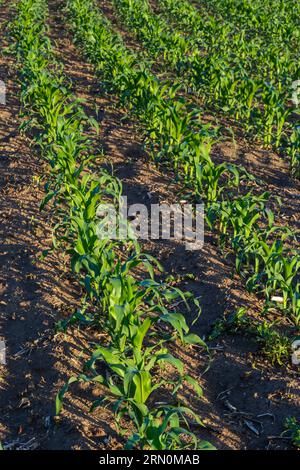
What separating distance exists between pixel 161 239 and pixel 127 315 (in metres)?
1.73

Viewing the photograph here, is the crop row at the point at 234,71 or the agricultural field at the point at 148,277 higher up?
the crop row at the point at 234,71

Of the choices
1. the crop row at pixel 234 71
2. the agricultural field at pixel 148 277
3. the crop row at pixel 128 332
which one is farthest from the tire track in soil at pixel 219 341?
the crop row at pixel 234 71

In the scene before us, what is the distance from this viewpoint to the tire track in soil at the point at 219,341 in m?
3.12

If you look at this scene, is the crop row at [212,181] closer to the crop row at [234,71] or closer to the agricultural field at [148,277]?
the agricultural field at [148,277]

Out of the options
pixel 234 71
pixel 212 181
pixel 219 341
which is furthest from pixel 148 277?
pixel 234 71

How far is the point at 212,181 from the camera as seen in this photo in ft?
15.8

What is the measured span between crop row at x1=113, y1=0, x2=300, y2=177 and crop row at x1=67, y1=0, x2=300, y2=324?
0.69 metres

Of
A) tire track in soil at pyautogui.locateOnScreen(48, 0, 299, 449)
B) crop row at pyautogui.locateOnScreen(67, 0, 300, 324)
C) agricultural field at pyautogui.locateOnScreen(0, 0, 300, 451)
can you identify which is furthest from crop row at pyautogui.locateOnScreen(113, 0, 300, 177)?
tire track in soil at pyautogui.locateOnScreen(48, 0, 299, 449)

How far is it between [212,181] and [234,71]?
2915 millimetres

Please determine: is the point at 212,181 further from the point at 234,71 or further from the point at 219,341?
the point at 234,71

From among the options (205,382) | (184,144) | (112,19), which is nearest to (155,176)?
(184,144)

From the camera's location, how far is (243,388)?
10.9 feet

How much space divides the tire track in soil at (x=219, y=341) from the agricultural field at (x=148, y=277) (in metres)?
0.01

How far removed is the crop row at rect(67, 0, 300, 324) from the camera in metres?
3.91
